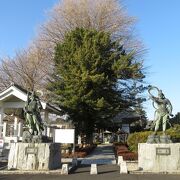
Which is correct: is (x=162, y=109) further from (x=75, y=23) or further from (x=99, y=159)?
(x=75, y=23)

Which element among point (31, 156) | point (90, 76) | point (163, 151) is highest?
point (90, 76)

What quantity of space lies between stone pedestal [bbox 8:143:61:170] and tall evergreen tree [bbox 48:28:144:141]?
46.1 ft

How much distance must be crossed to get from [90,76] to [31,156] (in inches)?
599

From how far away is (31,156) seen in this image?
54.5ft

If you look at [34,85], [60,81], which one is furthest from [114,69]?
[34,85]

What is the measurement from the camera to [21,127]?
97.9 ft

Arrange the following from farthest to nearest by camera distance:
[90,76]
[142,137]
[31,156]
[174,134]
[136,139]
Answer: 1. [90,76]
2. [136,139]
3. [142,137]
4. [174,134]
5. [31,156]

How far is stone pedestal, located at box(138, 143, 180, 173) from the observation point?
16391mm

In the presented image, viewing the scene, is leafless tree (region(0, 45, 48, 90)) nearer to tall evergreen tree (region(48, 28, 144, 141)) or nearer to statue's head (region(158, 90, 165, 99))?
tall evergreen tree (region(48, 28, 144, 141))

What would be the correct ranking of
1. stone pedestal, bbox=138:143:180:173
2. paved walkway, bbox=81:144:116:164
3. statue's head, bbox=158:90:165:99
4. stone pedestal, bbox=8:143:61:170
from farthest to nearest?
1. paved walkway, bbox=81:144:116:164
2. statue's head, bbox=158:90:165:99
3. stone pedestal, bbox=8:143:61:170
4. stone pedestal, bbox=138:143:180:173

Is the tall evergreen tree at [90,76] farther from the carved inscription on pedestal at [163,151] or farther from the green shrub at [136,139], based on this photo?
the carved inscription on pedestal at [163,151]

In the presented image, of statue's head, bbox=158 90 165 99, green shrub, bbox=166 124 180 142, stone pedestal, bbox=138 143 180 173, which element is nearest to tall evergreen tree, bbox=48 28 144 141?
green shrub, bbox=166 124 180 142

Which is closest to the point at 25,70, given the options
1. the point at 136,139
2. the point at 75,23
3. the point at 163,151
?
the point at 75,23

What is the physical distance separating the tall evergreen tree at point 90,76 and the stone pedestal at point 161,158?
45.8 ft
